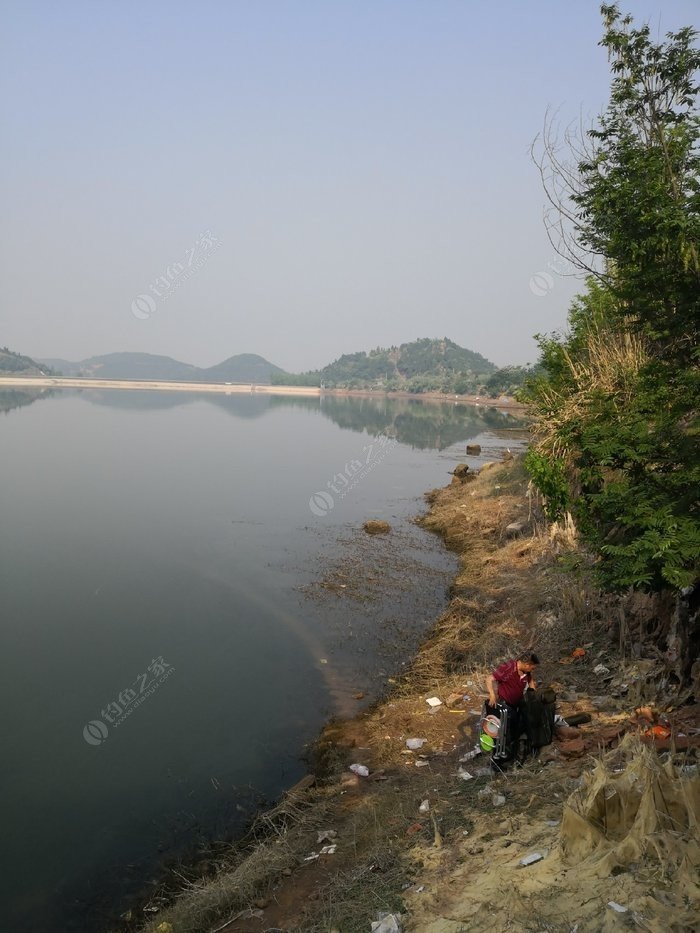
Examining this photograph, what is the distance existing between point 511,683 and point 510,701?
0.18 metres

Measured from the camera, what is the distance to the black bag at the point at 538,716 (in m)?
6.58

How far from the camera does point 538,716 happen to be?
260 inches

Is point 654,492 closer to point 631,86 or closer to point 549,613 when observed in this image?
point 549,613

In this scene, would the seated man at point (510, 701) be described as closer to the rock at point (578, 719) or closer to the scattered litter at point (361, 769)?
the rock at point (578, 719)

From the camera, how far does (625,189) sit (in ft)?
19.6

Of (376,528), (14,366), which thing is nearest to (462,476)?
(376,528)

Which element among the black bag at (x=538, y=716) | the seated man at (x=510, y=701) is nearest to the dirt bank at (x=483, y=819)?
the black bag at (x=538, y=716)

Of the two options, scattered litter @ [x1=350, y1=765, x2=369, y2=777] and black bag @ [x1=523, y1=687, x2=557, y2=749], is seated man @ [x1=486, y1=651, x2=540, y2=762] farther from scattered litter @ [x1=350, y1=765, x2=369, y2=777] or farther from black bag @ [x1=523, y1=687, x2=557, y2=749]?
scattered litter @ [x1=350, y1=765, x2=369, y2=777]

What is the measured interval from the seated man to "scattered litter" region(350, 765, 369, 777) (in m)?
1.89

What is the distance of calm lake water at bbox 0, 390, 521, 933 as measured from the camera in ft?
24.3

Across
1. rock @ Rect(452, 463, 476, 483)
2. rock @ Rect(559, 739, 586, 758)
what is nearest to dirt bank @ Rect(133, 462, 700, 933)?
rock @ Rect(559, 739, 586, 758)

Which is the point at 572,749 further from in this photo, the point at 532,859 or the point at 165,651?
the point at 165,651

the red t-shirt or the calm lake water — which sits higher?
the red t-shirt

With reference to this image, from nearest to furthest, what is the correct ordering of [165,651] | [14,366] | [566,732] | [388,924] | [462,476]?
[388,924]
[566,732]
[165,651]
[462,476]
[14,366]
